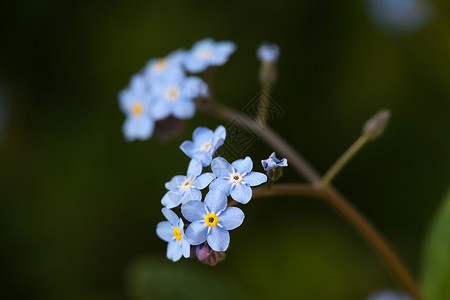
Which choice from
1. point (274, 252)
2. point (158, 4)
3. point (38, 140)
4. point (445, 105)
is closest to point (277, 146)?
point (274, 252)

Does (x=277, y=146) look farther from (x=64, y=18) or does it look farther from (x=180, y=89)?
(x=64, y=18)

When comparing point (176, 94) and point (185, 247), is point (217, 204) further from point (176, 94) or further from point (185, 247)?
point (176, 94)

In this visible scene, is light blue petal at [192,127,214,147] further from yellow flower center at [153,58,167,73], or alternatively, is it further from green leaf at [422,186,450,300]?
green leaf at [422,186,450,300]

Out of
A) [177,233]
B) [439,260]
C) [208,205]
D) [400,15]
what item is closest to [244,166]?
[208,205]

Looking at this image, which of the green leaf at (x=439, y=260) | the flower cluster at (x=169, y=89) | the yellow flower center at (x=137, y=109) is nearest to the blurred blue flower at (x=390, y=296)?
the green leaf at (x=439, y=260)

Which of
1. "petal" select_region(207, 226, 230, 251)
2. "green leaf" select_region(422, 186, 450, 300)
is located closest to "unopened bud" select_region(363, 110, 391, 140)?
"green leaf" select_region(422, 186, 450, 300)

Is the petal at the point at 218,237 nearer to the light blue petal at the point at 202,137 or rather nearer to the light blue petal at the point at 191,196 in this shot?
the light blue petal at the point at 191,196
